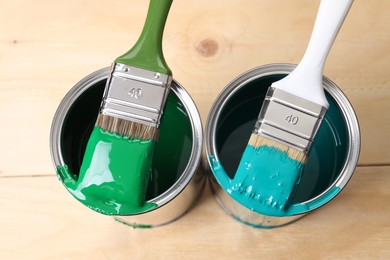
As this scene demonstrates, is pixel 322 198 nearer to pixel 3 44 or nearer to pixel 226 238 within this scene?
pixel 226 238

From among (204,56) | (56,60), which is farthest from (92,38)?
(204,56)

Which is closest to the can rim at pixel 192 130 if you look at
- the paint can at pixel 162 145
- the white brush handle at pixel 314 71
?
the paint can at pixel 162 145

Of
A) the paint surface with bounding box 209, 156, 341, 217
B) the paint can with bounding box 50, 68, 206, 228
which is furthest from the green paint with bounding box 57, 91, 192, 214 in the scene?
the paint surface with bounding box 209, 156, 341, 217

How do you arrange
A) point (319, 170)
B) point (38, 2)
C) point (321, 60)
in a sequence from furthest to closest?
point (38, 2) < point (319, 170) < point (321, 60)

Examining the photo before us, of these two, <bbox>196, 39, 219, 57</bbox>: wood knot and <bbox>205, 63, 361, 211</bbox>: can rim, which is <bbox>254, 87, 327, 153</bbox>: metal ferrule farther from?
<bbox>196, 39, 219, 57</bbox>: wood knot

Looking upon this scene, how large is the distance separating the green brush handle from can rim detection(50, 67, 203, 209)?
0.05m

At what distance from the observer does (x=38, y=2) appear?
2.59 feet

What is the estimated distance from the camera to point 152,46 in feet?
1.80

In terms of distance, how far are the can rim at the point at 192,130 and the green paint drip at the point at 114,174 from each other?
0.03 metres

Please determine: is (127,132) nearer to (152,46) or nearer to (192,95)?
(152,46)

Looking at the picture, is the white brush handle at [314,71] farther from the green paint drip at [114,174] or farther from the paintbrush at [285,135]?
the green paint drip at [114,174]

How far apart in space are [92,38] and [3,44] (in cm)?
14

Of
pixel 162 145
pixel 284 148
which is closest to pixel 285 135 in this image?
pixel 284 148

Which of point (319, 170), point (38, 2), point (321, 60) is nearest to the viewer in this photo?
point (321, 60)
